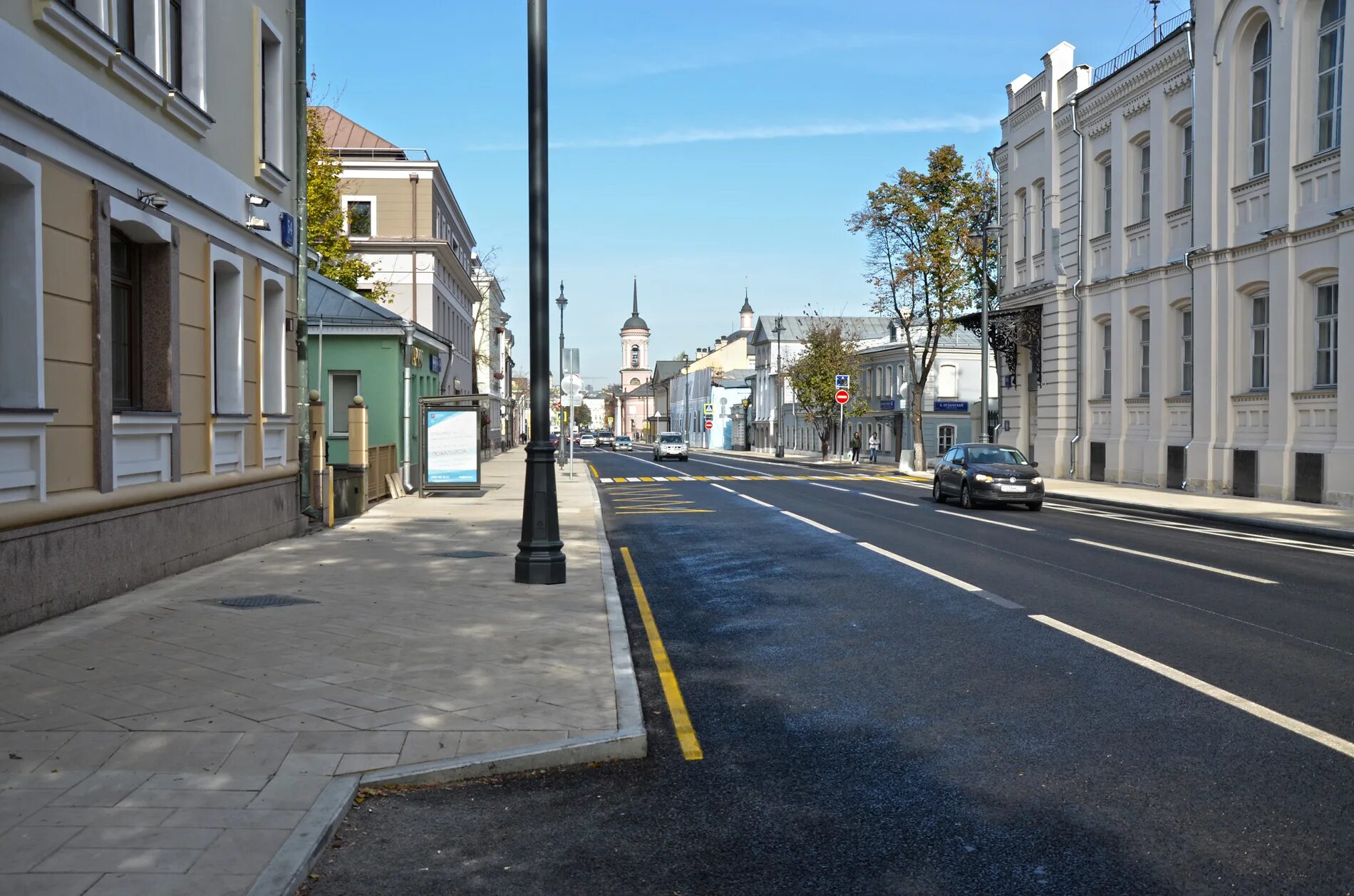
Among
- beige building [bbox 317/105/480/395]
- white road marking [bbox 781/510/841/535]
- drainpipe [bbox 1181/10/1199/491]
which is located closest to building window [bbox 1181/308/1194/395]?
→ drainpipe [bbox 1181/10/1199/491]

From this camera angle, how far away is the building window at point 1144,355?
31594mm

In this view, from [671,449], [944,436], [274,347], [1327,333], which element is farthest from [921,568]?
[944,436]

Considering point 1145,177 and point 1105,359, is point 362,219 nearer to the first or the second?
point 1105,359

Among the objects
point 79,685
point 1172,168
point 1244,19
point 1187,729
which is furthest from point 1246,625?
point 1172,168

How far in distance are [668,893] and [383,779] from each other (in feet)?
5.67

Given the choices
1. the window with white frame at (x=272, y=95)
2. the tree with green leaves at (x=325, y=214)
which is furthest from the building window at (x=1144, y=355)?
the window with white frame at (x=272, y=95)

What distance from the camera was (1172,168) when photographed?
29641 millimetres

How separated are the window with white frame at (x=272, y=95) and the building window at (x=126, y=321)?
168 inches

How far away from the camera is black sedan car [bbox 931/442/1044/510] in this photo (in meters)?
23.3

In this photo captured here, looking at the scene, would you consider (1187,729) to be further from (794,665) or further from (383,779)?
(383,779)

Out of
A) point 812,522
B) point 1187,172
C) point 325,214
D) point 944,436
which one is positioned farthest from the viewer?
point 944,436

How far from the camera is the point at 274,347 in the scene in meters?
15.9

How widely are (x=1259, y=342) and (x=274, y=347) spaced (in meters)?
21.4

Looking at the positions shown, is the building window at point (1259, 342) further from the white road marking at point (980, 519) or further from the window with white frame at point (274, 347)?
the window with white frame at point (274, 347)
